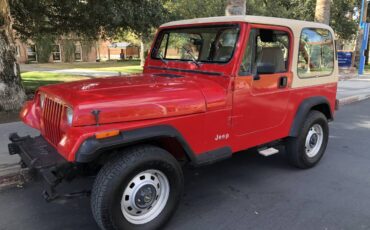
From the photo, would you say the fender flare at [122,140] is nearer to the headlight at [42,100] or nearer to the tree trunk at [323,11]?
the headlight at [42,100]

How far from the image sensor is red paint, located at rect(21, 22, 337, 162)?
2.90 meters

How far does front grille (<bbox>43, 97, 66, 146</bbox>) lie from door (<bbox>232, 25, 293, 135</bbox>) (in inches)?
69.8

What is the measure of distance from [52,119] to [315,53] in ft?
11.5

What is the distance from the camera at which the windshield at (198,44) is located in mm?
3892

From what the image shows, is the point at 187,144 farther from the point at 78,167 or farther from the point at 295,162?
the point at 295,162

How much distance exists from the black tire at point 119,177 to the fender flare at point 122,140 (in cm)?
12

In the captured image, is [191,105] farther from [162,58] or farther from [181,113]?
[162,58]

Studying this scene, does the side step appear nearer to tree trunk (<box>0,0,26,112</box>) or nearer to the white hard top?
the white hard top

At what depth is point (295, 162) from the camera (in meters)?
4.81

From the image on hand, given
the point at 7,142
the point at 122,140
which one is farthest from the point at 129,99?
the point at 7,142

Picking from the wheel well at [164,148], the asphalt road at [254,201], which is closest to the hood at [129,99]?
the wheel well at [164,148]

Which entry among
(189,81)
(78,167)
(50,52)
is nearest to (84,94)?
(78,167)

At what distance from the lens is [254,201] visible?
13.0ft

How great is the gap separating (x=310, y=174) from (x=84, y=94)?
330 cm
